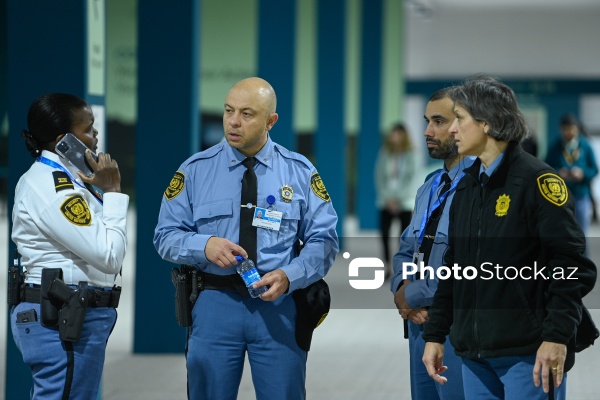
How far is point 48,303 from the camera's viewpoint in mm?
3795

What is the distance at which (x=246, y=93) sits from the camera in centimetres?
391

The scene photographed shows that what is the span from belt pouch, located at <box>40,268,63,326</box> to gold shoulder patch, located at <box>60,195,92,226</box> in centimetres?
20

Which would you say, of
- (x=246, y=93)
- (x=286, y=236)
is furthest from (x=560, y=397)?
(x=246, y=93)

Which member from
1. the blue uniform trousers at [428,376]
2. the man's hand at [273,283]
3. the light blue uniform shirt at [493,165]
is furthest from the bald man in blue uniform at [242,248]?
the light blue uniform shirt at [493,165]

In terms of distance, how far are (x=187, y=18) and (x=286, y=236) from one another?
3.84m

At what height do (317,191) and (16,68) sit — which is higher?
(16,68)

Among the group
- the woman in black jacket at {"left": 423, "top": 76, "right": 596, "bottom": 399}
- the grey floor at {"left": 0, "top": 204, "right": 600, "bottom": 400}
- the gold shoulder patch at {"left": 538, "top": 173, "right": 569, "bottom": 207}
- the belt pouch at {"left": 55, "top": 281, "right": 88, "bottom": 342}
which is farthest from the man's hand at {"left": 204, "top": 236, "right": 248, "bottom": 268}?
the grey floor at {"left": 0, "top": 204, "right": 600, "bottom": 400}

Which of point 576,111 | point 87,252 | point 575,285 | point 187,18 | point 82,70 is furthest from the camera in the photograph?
point 576,111

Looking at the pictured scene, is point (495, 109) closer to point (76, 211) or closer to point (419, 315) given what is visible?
point (419, 315)

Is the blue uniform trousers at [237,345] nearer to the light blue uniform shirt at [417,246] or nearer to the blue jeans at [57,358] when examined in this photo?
the blue jeans at [57,358]

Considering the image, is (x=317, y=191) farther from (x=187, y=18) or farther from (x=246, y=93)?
(x=187, y=18)

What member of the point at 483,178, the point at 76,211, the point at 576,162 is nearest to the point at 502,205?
the point at 483,178

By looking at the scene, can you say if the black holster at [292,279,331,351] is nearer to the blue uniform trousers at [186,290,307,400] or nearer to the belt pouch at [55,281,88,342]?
the blue uniform trousers at [186,290,307,400]

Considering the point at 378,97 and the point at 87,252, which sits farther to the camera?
the point at 378,97
